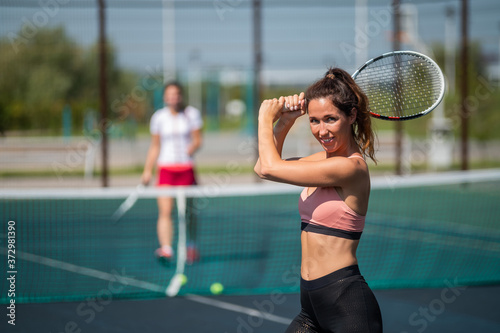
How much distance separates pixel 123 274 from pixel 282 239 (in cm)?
262

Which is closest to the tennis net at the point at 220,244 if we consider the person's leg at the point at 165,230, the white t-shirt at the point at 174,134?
the person's leg at the point at 165,230

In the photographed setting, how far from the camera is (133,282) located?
5949mm

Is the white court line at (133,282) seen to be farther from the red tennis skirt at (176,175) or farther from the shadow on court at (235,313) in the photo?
the red tennis skirt at (176,175)

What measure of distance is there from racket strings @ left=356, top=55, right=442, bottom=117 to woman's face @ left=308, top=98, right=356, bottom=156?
65 centimetres

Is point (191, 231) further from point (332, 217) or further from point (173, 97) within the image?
point (332, 217)

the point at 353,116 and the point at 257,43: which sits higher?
the point at 257,43

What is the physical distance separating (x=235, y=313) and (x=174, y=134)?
2.30m

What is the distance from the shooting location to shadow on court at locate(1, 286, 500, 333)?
4648mm

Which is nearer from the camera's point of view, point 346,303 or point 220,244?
point 346,303

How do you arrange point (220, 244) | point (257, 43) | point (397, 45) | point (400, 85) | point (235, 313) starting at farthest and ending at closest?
point (397, 45) < point (257, 43) < point (220, 244) < point (235, 313) < point (400, 85)

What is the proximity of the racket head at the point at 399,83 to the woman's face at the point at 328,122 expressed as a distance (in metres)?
0.59

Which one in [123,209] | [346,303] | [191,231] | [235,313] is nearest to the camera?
[346,303]

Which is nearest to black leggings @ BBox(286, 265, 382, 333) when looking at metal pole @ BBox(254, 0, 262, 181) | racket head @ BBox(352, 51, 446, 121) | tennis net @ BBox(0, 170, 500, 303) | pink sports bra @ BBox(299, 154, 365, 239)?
pink sports bra @ BBox(299, 154, 365, 239)

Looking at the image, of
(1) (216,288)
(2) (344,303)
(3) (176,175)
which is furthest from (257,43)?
(2) (344,303)
